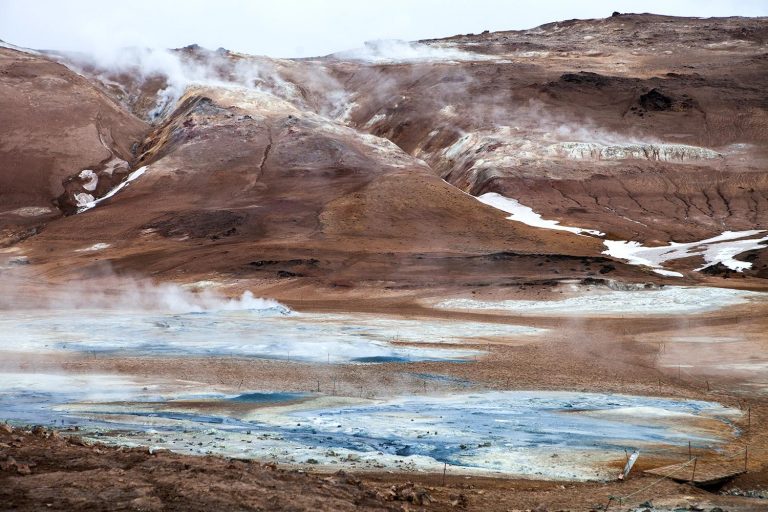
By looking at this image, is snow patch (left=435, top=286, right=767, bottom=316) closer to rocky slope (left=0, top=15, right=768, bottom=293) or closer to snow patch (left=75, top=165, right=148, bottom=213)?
rocky slope (left=0, top=15, right=768, bottom=293)

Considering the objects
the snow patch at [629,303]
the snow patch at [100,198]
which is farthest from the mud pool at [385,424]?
the snow patch at [100,198]

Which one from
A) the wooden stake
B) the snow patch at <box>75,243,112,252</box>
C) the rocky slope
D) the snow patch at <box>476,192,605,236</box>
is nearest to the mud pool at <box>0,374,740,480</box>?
the wooden stake

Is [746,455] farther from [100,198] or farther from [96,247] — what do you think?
[100,198]

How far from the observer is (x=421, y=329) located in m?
45.5

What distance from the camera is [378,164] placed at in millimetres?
108500

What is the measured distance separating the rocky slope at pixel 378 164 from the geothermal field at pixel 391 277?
0.47 metres

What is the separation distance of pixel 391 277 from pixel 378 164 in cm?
3855

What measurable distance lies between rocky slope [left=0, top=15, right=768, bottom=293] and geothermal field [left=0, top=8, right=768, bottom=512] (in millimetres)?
467

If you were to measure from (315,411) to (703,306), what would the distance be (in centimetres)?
3887

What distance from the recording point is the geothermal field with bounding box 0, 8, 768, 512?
54.0ft

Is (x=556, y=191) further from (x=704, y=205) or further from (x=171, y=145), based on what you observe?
(x=171, y=145)

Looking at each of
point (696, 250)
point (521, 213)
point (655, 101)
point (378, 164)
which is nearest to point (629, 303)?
point (696, 250)

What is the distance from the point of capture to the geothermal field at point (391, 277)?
54.0 feet

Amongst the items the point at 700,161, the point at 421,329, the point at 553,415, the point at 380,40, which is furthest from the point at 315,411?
the point at 380,40
